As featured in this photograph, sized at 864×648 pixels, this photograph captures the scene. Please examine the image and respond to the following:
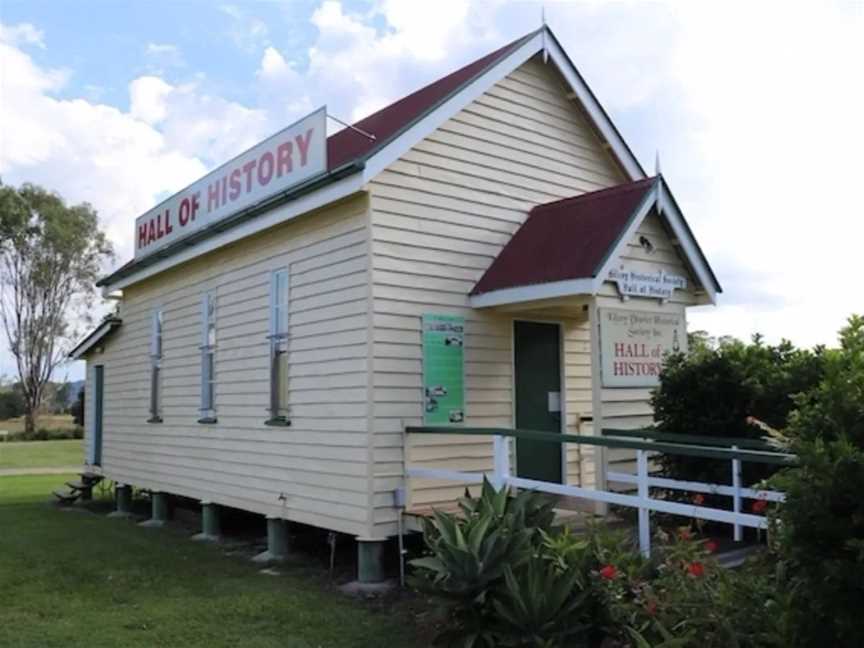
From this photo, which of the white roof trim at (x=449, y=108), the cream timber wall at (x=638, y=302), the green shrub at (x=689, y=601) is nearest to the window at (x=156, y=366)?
the white roof trim at (x=449, y=108)

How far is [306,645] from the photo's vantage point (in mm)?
6309

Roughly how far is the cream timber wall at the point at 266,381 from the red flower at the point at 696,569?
3.89 m

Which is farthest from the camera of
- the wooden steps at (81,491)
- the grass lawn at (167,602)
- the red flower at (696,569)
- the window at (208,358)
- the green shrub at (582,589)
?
the wooden steps at (81,491)

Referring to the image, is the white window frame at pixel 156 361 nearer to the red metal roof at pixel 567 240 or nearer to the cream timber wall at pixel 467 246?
the cream timber wall at pixel 467 246

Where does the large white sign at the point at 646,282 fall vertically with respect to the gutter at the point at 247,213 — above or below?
below

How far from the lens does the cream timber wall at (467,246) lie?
→ 8453 mm

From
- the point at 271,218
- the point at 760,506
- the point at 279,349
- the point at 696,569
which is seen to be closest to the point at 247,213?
the point at 271,218

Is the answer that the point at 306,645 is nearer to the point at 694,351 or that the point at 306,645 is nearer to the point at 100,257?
the point at 694,351

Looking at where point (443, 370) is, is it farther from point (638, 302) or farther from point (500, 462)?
point (638, 302)

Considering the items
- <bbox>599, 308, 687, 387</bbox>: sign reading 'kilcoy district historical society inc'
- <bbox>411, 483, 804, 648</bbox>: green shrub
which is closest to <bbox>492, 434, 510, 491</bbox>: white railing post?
<bbox>411, 483, 804, 648</bbox>: green shrub

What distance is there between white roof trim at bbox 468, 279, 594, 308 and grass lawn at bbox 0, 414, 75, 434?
41940mm

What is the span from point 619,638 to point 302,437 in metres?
5.02

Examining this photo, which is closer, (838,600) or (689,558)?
(838,600)

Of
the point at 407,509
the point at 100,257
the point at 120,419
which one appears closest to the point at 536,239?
the point at 407,509
